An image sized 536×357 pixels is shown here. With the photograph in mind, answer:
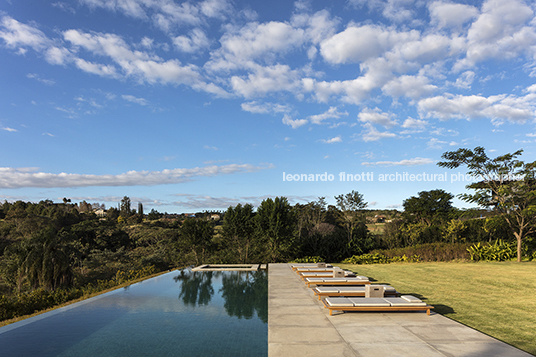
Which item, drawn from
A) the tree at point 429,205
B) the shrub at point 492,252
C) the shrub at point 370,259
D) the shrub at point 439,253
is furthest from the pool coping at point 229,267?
the tree at point 429,205

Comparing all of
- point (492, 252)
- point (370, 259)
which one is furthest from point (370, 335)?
point (492, 252)

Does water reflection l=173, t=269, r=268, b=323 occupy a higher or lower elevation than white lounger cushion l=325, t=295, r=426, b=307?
lower

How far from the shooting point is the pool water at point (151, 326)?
473 centimetres

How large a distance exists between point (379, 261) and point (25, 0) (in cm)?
1947

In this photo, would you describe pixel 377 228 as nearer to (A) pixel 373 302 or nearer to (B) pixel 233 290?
(B) pixel 233 290

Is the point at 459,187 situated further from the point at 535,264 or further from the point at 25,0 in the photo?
the point at 25,0

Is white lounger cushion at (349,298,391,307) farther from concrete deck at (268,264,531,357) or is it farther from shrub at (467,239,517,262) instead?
Result: shrub at (467,239,517,262)

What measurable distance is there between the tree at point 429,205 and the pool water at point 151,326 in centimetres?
2212

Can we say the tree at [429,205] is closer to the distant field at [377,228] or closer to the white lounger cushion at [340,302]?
the distant field at [377,228]

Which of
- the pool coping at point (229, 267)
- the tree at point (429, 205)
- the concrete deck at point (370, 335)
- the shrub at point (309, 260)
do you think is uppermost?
the tree at point (429, 205)

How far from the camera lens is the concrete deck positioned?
416 centimetres

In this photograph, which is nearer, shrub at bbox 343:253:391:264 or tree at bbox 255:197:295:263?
tree at bbox 255:197:295:263

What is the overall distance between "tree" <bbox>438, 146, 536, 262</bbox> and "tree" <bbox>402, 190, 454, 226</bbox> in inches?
312

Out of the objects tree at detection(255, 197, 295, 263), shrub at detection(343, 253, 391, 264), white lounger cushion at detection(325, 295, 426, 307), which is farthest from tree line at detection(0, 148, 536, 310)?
white lounger cushion at detection(325, 295, 426, 307)
